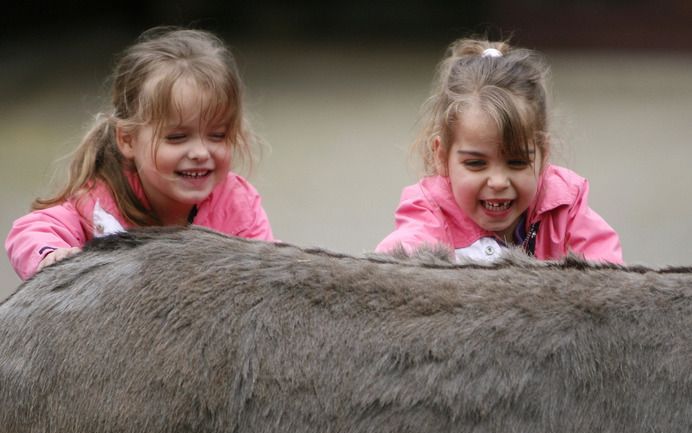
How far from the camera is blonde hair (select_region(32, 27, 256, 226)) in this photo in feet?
9.50

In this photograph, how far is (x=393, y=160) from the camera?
299 inches

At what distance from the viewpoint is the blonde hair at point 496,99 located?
2773mm

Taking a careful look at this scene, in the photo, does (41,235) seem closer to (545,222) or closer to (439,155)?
(439,155)

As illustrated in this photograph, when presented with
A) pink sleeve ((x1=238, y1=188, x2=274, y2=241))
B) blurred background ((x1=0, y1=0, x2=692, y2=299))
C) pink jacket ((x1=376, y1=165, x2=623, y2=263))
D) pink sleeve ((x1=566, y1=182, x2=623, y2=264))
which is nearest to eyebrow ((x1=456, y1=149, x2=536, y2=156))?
pink jacket ((x1=376, y1=165, x2=623, y2=263))

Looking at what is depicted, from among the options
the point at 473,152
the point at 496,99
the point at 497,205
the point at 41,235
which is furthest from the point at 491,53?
the point at 41,235

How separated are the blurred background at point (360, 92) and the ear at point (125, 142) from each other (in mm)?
1855

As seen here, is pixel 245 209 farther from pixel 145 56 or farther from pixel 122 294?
pixel 122 294

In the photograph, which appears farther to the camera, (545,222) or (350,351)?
(545,222)

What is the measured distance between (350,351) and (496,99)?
113cm

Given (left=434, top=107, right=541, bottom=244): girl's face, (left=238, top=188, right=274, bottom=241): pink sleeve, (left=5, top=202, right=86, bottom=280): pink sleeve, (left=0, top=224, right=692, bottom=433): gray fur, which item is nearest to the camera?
(left=0, top=224, right=692, bottom=433): gray fur

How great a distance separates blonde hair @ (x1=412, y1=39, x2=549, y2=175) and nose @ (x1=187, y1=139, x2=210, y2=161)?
0.63 m

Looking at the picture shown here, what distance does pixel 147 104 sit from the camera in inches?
114

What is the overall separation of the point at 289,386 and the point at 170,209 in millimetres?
1251

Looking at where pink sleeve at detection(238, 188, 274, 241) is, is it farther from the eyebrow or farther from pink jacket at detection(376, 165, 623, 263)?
the eyebrow
